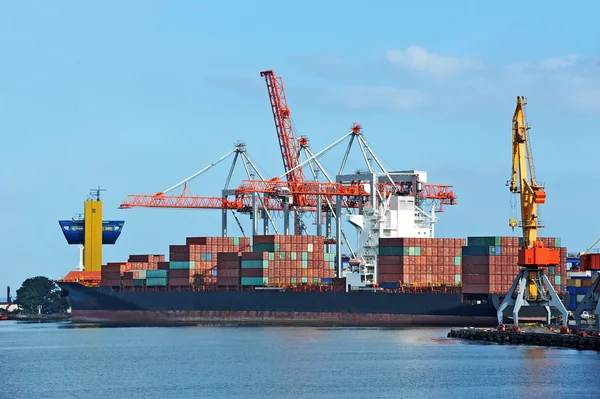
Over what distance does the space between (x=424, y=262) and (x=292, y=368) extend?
42320mm

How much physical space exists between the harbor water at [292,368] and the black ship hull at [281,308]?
30.6 ft

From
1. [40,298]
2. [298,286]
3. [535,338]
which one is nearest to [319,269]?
[298,286]

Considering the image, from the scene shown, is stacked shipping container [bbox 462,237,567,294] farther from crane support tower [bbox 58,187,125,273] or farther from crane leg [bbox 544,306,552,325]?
crane support tower [bbox 58,187,125,273]

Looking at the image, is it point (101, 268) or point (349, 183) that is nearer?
point (349, 183)

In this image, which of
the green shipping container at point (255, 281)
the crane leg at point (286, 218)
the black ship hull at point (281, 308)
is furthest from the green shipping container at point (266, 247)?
the crane leg at point (286, 218)

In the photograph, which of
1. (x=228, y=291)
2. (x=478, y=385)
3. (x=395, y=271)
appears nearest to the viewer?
(x=478, y=385)

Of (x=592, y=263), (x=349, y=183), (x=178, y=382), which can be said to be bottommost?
(x=178, y=382)

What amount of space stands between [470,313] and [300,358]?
108 feet

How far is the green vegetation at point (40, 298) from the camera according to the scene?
183 meters

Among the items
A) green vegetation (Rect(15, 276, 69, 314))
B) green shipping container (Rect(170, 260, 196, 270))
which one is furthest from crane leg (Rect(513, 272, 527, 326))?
green vegetation (Rect(15, 276, 69, 314))

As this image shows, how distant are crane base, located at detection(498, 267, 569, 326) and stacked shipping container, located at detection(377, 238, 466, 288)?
56.7ft

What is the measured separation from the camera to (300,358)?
254ft

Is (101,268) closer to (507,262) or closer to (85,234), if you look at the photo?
(85,234)

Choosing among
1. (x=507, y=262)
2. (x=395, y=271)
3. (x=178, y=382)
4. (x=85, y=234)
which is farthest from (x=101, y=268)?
(x=178, y=382)
